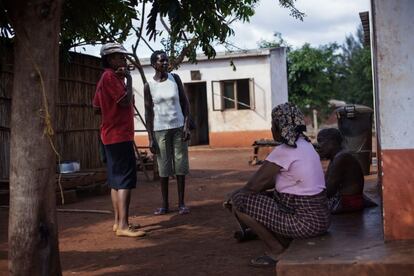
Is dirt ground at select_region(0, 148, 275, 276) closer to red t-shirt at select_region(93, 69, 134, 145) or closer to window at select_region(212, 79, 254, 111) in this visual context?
red t-shirt at select_region(93, 69, 134, 145)

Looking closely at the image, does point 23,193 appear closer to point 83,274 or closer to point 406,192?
point 83,274

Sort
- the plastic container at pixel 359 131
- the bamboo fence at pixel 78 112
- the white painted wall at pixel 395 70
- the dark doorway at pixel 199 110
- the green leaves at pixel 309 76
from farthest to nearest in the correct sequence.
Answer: the green leaves at pixel 309 76
the dark doorway at pixel 199 110
the bamboo fence at pixel 78 112
the plastic container at pixel 359 131
the white painted wall at pixel 395 70

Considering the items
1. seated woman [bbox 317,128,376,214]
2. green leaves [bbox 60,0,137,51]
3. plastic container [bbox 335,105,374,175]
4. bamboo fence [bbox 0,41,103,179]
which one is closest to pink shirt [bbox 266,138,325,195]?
seated woman [bbox 317,128,376,214]

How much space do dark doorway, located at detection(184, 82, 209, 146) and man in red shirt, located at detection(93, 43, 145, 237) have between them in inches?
673

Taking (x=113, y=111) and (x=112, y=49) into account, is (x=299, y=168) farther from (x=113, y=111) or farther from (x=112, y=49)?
(x=112, y=49)

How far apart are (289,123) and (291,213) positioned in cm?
63

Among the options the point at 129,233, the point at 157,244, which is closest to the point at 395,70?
the point at 157,244

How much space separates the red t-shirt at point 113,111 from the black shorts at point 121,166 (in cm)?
6

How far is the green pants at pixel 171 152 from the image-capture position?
607cm

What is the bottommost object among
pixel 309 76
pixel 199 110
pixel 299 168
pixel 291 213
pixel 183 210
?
pixel 183 210

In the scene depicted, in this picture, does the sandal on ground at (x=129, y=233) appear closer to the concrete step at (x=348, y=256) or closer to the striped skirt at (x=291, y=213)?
the striped skirt at (x=291, y=213)

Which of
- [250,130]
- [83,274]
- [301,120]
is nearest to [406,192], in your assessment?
[301,120]

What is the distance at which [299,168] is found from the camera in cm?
382

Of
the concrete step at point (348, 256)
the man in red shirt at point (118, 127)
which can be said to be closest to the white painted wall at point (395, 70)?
the concrete step at point (348, 256)
